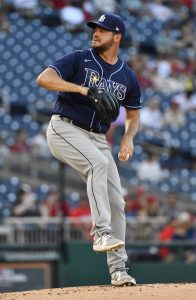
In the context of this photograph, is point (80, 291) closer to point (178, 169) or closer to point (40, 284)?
point (40, 284)

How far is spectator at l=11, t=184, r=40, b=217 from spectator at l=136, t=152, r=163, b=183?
2703 mm

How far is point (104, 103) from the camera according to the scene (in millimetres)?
6273

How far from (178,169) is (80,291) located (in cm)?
908

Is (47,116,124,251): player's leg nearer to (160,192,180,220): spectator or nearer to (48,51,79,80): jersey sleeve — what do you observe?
(48,51,79,80): jersey sleeve

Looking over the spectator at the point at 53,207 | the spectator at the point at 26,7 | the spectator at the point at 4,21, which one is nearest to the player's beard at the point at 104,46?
the spectator at the point at 53,207

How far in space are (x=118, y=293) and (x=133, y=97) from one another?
5.24 ft

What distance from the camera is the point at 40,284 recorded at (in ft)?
35.1

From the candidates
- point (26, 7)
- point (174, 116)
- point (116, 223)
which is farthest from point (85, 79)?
point (26, 7)

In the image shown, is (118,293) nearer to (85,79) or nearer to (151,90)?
(85,79)

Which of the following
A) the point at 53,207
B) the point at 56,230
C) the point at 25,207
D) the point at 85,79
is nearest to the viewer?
the point at 85,79

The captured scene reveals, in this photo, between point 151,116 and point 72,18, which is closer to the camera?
point 151,116

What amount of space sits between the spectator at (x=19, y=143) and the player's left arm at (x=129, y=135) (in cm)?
694

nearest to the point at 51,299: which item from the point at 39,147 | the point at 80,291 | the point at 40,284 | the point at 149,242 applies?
the point at 80,291

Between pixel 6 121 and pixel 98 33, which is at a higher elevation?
pixel 98 33
